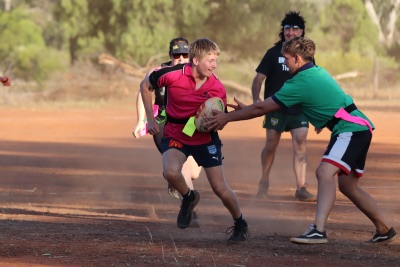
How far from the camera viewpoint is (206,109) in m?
8.72

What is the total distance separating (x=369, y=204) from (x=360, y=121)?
81cm

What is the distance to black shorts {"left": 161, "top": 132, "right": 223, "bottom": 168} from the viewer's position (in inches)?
353

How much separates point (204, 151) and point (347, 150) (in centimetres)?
130

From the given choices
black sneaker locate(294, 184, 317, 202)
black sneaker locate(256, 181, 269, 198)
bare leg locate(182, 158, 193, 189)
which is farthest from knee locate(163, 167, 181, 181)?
black sneaker locate(256, 181, 269, 198)

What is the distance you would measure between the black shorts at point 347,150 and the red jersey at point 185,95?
110 cm

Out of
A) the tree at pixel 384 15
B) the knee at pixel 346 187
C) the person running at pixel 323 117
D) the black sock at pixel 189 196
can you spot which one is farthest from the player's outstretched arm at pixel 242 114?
the tree at pixel 384 15

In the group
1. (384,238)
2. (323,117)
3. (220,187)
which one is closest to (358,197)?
(384,238)

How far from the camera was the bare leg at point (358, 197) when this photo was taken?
345 inches

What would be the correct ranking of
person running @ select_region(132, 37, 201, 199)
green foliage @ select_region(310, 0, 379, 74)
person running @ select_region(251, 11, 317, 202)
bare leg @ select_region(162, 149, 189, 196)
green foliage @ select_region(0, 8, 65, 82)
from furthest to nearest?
green foliage @ select_region(310, 0, 379, 74), green foliage @ select_region(0, 8, 65, 82), person running @ select_region(251, 11, 317, 202), person running @ select_region(132, 37, 201, 199), bare leg @ select_region(162, 149, 189, 196)

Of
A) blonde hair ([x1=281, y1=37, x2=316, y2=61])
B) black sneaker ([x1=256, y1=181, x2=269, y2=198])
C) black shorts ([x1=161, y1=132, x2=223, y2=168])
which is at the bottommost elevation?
black sneaker ([x1=256, y1=181, x2=269, y2=198])

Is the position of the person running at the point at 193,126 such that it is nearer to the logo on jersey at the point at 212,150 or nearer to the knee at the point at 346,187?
the logo on jersey at the point at 212,150

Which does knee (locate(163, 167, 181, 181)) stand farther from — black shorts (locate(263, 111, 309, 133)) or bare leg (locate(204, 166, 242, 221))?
black shorts (locate(263, 111, 309, 133))

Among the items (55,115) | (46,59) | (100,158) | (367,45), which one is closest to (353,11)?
(367,45)

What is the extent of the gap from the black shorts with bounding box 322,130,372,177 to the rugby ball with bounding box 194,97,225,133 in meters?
1.03
